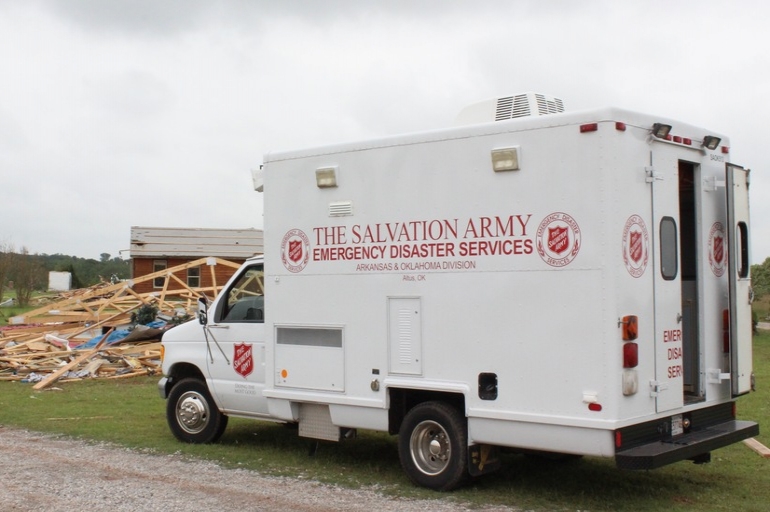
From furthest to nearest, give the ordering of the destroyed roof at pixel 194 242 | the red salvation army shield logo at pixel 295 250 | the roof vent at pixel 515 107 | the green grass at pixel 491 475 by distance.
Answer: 1. the destroyed roof at pixel 194 242
2. the red salvation army shield logo at pixel 295 250
3. the roof vent at pixel 515 107
4. the green grass at pixel 491 475

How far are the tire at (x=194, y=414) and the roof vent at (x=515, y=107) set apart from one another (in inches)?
186

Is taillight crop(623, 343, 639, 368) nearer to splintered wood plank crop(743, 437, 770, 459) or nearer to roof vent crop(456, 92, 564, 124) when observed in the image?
roof vent crop(456, 92, 564, 124)

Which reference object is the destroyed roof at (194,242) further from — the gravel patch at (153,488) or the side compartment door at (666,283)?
the side compartment door at (666,283)

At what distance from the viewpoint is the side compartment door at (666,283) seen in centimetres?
767

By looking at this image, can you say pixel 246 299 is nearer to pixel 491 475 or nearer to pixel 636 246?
pixel 491 475

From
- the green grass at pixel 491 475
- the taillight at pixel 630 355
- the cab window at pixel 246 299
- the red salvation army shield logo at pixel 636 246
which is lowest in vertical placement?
the green grass at pixel 491 475

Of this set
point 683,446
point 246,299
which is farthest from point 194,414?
point 683,446

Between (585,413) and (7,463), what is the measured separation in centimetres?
647

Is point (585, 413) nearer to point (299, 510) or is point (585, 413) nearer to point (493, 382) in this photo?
point (493, 382)

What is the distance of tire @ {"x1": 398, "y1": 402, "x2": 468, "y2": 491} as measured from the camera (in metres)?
8.07

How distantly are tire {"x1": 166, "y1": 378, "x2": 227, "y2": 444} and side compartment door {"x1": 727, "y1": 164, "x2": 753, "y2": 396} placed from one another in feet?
19.1

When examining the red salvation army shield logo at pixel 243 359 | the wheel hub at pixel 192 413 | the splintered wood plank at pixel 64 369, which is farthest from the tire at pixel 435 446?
the splintered wood plank at pixel 64 369

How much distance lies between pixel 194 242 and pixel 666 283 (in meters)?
33.6

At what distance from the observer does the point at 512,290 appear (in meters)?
7.78
